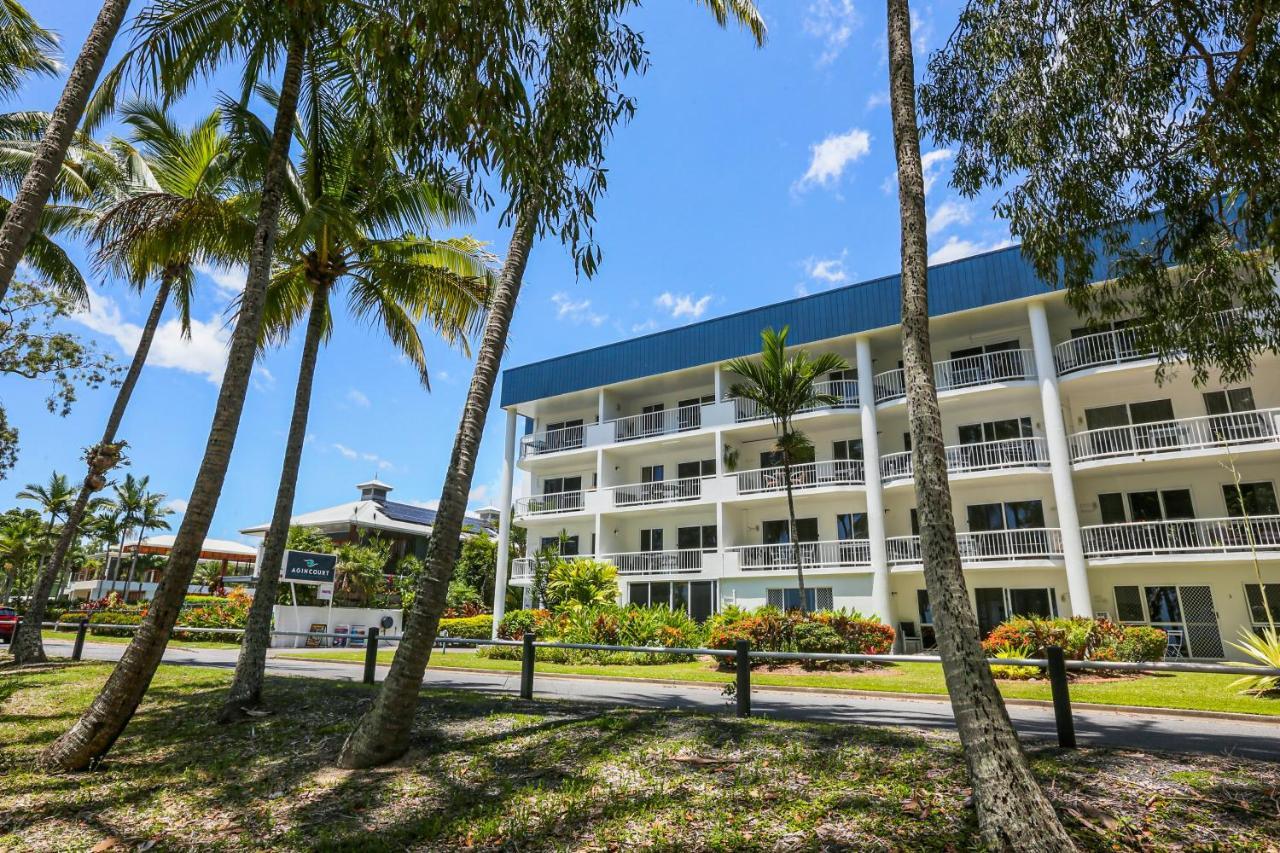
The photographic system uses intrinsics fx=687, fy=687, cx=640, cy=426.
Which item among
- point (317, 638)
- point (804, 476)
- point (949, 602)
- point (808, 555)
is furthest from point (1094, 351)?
point (317, 638)

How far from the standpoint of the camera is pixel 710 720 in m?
7.01

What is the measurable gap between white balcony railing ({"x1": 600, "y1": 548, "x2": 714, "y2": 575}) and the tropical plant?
8.50 feet

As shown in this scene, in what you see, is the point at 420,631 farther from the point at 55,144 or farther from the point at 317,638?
the point at 317,638

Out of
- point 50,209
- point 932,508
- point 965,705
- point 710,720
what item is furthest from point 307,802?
point 50,209

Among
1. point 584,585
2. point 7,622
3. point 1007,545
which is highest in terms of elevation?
point 1007,545

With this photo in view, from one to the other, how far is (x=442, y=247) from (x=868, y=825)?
10.8m

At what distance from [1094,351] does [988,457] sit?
429 cm

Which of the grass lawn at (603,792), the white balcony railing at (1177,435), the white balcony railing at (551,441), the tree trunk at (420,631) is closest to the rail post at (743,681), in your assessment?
the grass lawn at (603,792)

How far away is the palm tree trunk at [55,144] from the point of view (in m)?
6.92

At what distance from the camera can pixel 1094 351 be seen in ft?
67.4

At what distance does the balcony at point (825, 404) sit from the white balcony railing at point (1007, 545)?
500 centimetres

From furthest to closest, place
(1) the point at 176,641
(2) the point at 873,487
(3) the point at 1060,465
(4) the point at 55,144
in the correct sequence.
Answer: (1) the point at 176,641
(2) the point at 873,487
(3) the point at 1060,465
(4) the point at 55,144

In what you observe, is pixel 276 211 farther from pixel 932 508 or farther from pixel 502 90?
pixel 932 508

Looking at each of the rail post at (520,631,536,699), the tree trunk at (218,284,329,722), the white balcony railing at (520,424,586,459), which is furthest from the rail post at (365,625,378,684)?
the white balcony railing at (520,424,586,459)
